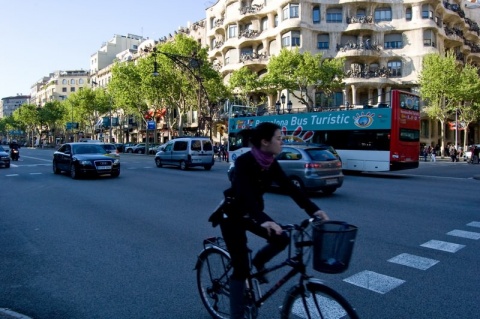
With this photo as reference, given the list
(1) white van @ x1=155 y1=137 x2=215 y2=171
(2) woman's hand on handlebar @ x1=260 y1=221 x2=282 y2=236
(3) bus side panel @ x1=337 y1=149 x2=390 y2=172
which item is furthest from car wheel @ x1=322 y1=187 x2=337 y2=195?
(1) white van @ x1=155 y1=137 x2=215 y2=171

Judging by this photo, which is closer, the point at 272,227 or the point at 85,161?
the point at 272,227

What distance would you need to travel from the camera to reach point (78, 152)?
17453 mm

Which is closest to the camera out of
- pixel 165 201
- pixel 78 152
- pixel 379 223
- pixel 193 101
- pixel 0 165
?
pixel 379 223

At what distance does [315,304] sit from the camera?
9.26 feet

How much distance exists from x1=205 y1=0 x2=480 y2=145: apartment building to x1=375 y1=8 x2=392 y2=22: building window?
0.36 feet

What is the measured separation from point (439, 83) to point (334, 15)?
590 inches

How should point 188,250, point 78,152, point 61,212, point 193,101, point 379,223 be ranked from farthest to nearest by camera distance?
point 193,101 < point 78,152 < point 61,212 < point 379,223 < point 188,250

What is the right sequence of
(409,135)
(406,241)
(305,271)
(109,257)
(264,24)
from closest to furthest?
(305,271) < (109,257) < (406,241) < (409,135) < (264,24)

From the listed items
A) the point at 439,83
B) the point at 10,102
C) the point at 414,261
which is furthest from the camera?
the point at 10,102

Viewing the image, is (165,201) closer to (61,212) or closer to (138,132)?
(61,212)

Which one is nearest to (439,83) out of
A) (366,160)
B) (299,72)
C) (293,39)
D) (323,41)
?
(299,72)

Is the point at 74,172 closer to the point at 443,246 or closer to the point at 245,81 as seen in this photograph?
the point at 443,246

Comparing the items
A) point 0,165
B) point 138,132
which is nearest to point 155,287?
point 0,165

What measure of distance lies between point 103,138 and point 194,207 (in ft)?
292
